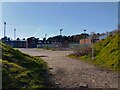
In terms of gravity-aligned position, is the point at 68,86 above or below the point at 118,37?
below

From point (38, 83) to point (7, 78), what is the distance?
3.32ft

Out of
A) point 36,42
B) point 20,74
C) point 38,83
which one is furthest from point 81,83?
point 36,42

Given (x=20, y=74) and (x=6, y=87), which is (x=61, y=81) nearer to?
(x=20, y=74)

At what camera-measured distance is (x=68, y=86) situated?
9234mm

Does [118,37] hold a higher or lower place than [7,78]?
higher

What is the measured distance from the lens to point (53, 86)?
9.09 m

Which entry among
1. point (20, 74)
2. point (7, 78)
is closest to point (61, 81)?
point (20, 74)

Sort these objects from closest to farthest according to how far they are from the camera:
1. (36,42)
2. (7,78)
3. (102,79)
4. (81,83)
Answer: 1. (7,78)
2. (81,83)
3. (102,79)
4. (36,42)

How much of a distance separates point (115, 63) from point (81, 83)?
219 inches

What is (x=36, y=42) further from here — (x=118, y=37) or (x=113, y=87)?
(x=113, y=87)

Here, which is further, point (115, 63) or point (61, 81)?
point (115, 63)

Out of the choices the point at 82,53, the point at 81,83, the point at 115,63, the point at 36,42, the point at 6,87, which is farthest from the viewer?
the point at 36,42

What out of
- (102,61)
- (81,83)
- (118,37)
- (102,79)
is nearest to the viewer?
(81,83)

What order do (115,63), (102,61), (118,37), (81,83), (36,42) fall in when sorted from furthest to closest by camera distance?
(36,42)
(118,37)
(102,61)
(115,63)
(81,83)
